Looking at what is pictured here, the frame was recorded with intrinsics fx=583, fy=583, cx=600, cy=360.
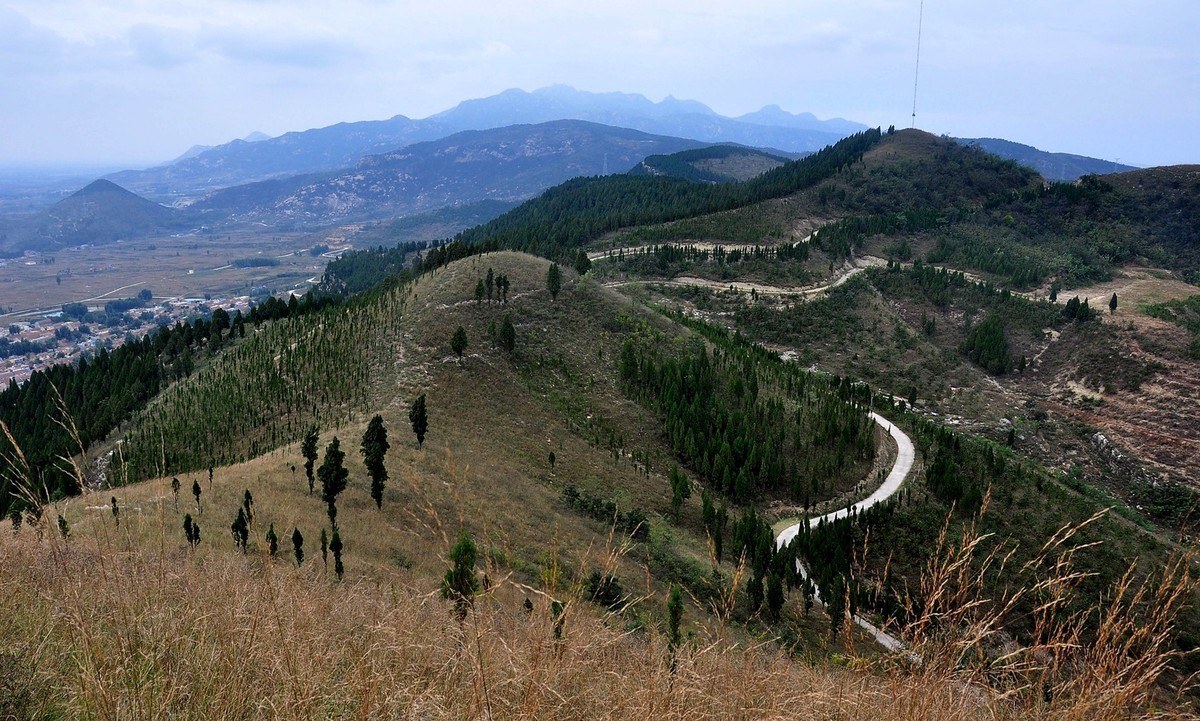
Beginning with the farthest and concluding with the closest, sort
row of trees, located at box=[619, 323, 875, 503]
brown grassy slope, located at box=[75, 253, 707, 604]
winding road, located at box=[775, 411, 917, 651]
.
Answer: row of trees, located at box=[619, 323, 875, 503] < winding road, located at box=[775, 411, 917, 651] < brown grassy slope, located at box=[75, 253, 707, 604]

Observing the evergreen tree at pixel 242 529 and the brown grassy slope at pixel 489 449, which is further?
the brown grassy slope at pixel 489 449

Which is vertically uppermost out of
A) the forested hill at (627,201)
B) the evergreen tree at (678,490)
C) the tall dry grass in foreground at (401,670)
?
the forested hill at (627,201)

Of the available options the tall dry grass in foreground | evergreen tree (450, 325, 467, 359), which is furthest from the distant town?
the tall dry grass in foreground

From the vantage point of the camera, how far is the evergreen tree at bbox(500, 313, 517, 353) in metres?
45.2

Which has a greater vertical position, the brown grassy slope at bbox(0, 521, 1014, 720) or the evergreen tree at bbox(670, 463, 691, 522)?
the brown grassy slope at bbox(0, 521, 1014, 720)

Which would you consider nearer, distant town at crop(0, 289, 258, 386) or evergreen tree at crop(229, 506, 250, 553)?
evergreen tree at crop(229, 506, 250, 553)

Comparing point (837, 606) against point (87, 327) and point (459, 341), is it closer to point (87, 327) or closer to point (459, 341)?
point (459, 341)

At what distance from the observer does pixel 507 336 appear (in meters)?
45.3

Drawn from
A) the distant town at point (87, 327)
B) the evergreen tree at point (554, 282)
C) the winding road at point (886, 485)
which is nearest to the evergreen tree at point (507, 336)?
the evergreen tree at point (554, 282)

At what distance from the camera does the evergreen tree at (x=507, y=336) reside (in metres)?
45.2

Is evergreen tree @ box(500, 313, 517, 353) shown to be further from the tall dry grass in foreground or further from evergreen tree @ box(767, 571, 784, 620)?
the tall dry grass in foreground

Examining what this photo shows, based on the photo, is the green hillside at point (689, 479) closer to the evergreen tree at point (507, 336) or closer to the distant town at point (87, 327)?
the evergreen tree at point (507, 336)

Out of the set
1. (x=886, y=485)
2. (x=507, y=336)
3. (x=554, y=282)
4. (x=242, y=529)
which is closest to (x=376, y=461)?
(x=242, y=529)

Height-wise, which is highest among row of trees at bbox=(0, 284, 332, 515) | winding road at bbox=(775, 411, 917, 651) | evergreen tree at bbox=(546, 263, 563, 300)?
evergreen tree at bbox=(546, 263, 563, 300)
